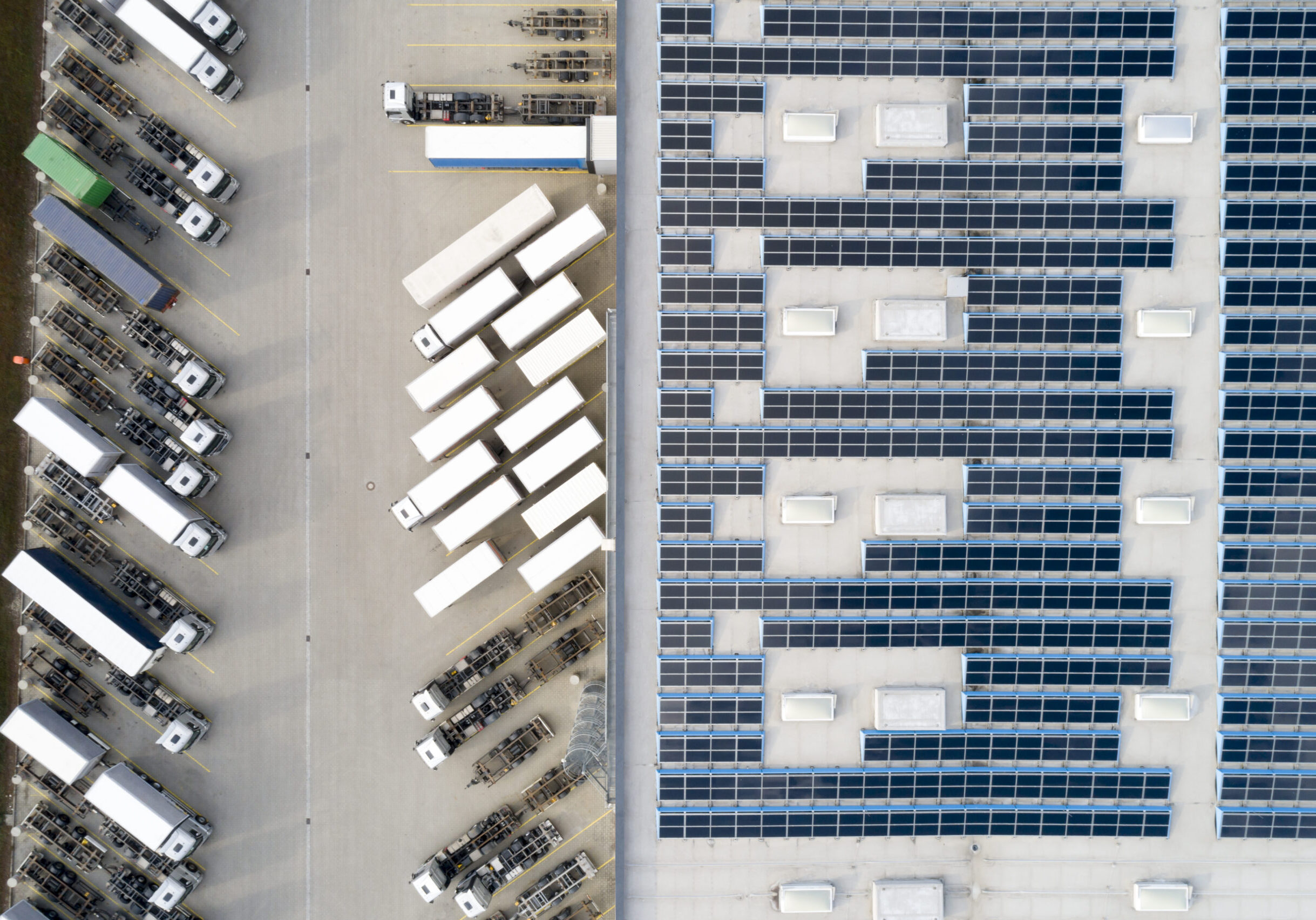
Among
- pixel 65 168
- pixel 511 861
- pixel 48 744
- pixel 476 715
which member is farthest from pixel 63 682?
pixel 65 168

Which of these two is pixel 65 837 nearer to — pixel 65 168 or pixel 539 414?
pixel 539 414

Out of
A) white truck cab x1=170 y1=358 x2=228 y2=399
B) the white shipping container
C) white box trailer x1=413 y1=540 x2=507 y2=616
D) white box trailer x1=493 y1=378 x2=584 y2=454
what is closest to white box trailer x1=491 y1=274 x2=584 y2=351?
the white shipping container

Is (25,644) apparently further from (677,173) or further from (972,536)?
(972,536)

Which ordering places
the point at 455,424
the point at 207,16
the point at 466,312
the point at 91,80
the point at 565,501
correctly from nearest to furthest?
the point at 207,16 → the point at 466,312 → the point at 565,501 → the point at 455,424 → the point at 91,80

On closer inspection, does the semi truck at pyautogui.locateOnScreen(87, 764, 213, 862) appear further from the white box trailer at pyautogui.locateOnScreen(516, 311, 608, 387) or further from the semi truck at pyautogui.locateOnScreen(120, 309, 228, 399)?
the white box trailer at pyautogui.locateOnScreen(516, 311, 608, 387)

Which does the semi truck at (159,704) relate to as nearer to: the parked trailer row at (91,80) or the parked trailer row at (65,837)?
the parked trailer row at (65,837)

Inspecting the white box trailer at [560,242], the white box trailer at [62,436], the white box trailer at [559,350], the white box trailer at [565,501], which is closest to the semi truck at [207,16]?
the white box trailer at [560,242]

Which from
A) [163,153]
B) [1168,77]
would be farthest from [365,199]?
[1168,77]
